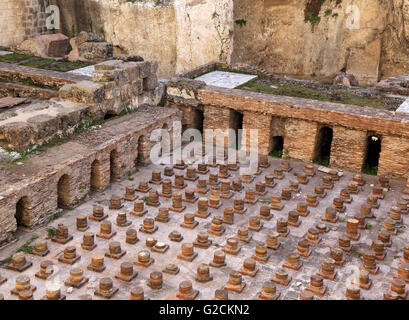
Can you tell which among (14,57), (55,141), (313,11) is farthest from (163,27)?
(55,141)

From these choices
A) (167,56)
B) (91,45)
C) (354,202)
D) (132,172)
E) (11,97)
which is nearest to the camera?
(354,202)

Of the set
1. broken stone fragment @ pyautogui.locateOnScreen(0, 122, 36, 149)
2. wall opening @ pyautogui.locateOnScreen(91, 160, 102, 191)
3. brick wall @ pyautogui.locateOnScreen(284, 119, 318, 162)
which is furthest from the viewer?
brick wall @ pyautogui.locateOnScreen(284, 119, 318, 162)

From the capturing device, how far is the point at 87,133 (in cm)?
1395

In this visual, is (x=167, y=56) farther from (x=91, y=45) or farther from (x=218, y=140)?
(x=218, y=140)

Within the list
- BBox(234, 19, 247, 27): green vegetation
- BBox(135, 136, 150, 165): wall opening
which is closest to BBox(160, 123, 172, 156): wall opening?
BBox(135, 136, 150, 165): wall opening

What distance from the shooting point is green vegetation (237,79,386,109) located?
1567cm

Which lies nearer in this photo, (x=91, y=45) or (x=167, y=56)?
→ (x=91, y=45)

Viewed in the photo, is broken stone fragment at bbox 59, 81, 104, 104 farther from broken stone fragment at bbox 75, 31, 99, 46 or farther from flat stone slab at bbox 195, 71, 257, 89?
broken stone fragment at bbox 75, 31, 99, 46

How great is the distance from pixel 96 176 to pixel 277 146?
16.8ft

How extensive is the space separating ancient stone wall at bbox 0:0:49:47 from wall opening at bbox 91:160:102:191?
8.95m

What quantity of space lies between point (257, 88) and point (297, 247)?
6.33 meters

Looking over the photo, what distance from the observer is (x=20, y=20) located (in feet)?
67.1

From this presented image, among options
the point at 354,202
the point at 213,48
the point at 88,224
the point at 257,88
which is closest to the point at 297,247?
the point at 354,202

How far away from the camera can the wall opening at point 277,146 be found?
15711 mm
